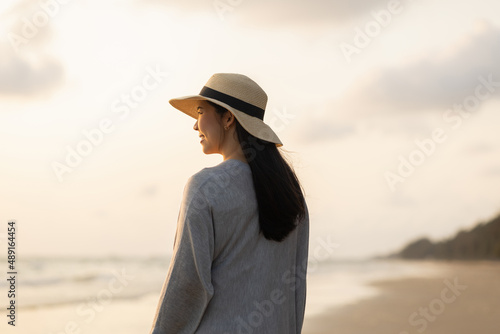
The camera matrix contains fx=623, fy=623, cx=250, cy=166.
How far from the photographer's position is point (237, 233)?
5.96 feet

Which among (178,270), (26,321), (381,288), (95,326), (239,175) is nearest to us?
(178,270)

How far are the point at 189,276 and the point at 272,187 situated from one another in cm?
37

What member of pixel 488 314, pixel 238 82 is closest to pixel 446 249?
pixel 488 314

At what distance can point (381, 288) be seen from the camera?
1139cm

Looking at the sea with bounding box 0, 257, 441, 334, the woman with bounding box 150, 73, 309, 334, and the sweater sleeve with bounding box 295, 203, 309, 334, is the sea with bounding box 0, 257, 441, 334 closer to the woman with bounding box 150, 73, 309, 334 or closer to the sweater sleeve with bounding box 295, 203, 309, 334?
the sweater sleeve with bounding box 295, 203, 309, 334

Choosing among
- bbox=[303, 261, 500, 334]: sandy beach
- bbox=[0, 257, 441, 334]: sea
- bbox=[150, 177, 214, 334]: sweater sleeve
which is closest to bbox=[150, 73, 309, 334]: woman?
bbox=[150, 177, 214, 334]: sweater sleeve

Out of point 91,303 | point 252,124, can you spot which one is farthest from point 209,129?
point 91,303

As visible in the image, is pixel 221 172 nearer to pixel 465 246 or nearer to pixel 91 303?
pixel 91 303

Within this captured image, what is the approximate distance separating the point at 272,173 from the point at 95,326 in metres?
5.87

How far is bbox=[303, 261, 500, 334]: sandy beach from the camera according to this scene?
7059mm

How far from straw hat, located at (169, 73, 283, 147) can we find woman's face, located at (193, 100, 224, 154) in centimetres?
4

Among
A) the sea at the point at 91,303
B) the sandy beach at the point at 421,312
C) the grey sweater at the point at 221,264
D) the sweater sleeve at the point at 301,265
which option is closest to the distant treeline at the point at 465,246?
the sea at the point at 91,303

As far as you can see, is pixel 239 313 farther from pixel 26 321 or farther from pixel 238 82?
pixel 26 321

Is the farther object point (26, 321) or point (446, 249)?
point (446, 249)
